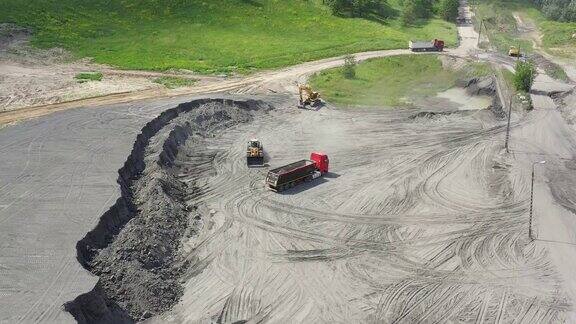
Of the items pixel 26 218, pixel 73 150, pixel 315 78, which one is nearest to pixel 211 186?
pixel 73 150

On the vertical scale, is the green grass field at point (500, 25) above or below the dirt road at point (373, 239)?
above

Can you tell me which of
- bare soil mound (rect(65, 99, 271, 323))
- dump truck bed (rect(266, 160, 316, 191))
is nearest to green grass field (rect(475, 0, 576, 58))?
dump truck bed (rect(266, 160, 316, 191))

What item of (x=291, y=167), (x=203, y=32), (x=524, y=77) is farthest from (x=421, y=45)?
(x=291, y=167)

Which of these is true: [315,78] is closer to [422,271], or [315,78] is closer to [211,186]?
Result: [211,186]

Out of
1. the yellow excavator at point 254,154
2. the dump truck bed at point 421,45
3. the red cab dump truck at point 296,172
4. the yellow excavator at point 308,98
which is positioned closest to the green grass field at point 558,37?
the dump truck bed at point 421,45

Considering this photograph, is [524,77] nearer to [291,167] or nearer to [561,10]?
[291,167]

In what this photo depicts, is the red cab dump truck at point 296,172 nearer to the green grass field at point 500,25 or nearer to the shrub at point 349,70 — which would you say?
the shrub at point 349,70

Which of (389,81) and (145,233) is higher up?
(389,81)
